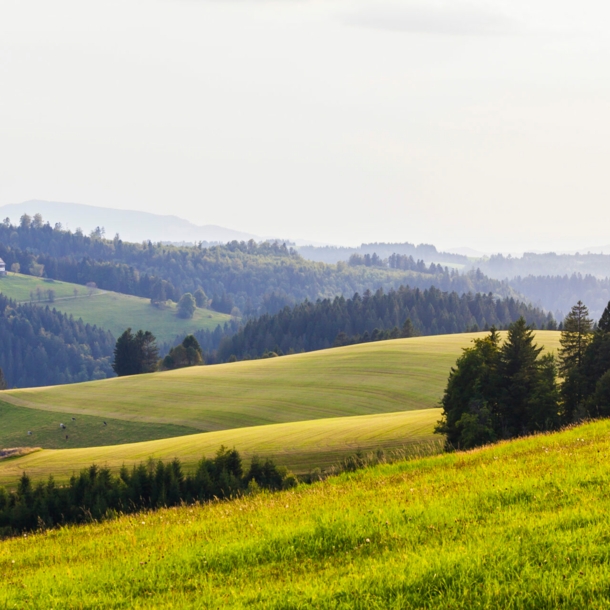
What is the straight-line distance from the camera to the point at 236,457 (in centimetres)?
5212

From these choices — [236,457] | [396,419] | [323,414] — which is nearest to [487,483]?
Answer: [236,457]

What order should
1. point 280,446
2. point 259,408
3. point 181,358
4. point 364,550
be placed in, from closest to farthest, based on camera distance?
point 364,550 < point 280,446 < point 259,408 < point 181,358

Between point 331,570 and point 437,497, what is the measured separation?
12.4 feet

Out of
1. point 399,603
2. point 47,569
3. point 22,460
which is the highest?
point 399,603

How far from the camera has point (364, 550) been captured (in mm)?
10719

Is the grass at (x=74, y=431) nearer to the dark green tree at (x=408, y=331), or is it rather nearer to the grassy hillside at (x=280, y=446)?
the grassy hillside at (x=280, y=446)

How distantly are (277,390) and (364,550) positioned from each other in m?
90.4

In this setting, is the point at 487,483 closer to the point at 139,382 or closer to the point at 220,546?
the point at 220,546

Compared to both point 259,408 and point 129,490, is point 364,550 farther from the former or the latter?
point 259,408

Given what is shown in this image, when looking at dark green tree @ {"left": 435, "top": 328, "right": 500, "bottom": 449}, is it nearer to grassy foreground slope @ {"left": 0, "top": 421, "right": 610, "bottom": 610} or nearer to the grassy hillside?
the grassy hillside

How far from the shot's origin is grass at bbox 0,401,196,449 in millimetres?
85375

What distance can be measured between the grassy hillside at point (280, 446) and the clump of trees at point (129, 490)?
590cm

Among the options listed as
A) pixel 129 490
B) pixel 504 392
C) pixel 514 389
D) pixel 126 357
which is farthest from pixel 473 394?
pixel 126 357

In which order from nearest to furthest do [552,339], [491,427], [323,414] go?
[491,427], [323,414], [552,339]
